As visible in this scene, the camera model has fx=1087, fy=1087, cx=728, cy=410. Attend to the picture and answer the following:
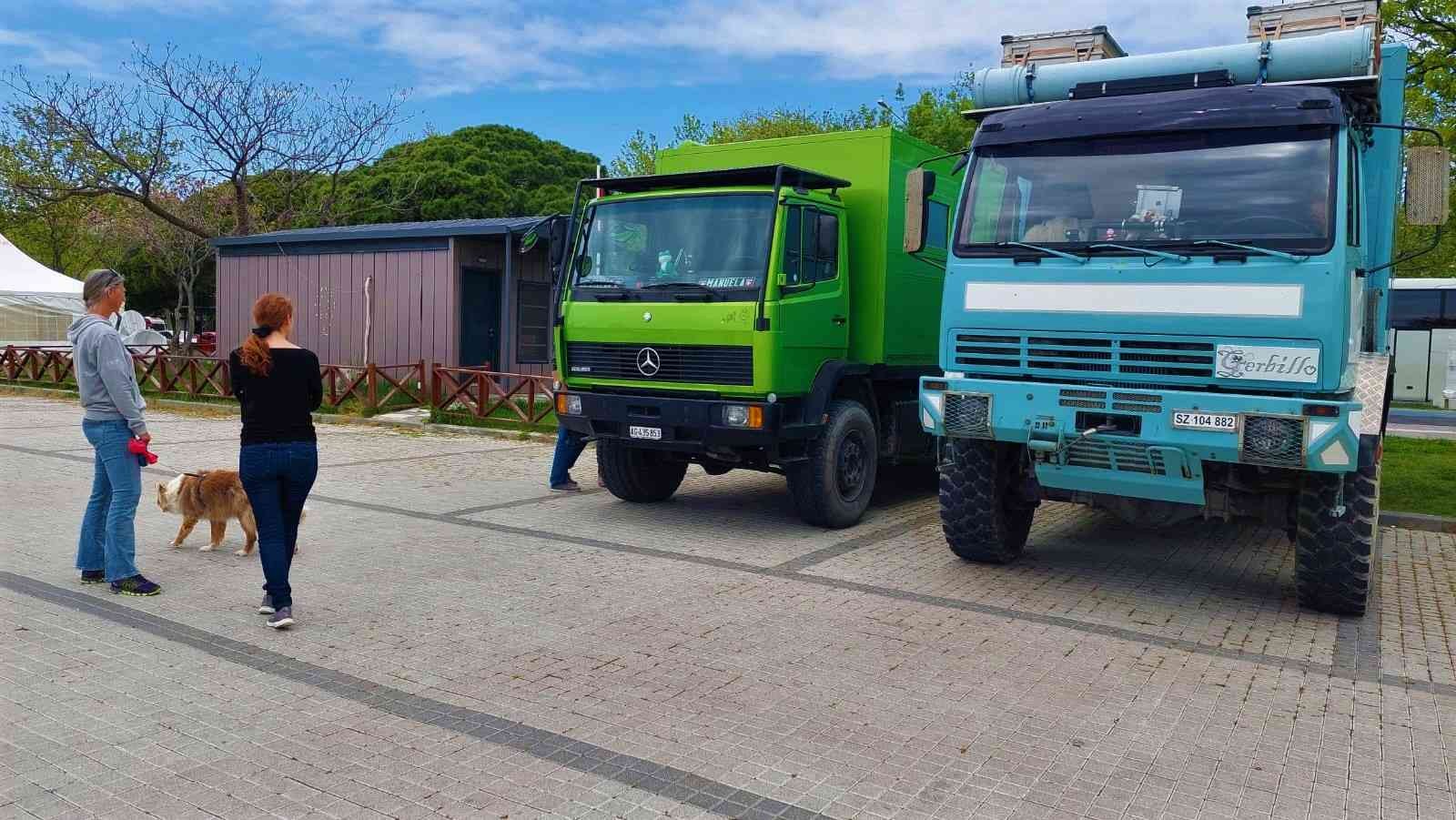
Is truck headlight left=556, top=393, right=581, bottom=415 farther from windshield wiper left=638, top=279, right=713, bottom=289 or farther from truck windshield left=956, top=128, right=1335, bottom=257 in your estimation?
truck windshield left=956, top=128, right=1335, bottom=257

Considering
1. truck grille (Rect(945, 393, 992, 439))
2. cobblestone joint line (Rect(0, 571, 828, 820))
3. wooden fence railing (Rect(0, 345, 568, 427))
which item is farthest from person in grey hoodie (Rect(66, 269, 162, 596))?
wooden fence railing (Rect(0, 345, 568, 427))

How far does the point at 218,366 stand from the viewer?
20.5 metres

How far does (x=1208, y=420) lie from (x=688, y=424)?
12.6ft

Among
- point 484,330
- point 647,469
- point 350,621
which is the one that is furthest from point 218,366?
point 350,621

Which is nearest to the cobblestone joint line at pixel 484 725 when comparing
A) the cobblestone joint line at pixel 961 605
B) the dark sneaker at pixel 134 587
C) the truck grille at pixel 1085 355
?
the dark sneaker at pixel 134 587

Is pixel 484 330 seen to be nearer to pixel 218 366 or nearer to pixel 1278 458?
pixel 218 366

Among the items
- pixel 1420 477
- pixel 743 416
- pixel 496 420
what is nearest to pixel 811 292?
pixel 743 416

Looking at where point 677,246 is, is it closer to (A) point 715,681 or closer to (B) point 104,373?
(B) point 104,373

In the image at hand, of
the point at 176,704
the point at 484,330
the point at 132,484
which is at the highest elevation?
the point at 484,330

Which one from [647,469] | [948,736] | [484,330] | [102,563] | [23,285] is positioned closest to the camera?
[948,736]

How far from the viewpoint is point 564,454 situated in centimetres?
1087

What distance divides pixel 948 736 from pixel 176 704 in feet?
11.0

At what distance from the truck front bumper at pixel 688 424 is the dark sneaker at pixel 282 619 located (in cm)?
335

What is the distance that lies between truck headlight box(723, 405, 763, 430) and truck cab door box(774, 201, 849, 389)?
1.13 ft
